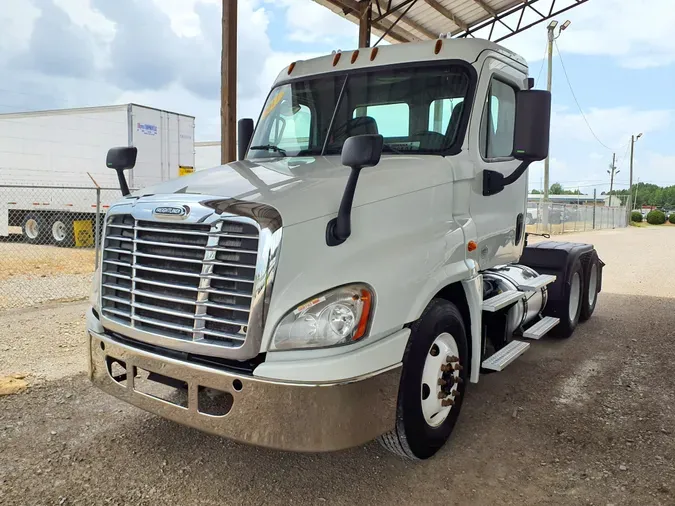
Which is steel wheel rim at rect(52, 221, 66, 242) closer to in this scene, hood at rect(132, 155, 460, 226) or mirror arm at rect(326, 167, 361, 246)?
hood at rect(132, 155, 460, 226)

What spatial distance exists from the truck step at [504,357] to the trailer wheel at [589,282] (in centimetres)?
302

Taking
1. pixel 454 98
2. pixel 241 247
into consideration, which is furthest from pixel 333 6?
pixel 241 247

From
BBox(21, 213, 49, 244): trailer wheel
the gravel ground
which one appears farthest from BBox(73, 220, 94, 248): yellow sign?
BBox(21, 213, 49, 244): trailer wheel

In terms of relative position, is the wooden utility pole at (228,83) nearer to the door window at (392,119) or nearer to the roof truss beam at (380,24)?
the roof truss beam at (380,24)

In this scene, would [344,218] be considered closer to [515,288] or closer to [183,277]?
[183,277]

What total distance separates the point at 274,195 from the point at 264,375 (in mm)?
896

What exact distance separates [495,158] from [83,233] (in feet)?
51.9

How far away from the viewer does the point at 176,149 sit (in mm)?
17938

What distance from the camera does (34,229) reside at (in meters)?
18.4

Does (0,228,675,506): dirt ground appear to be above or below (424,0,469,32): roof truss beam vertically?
below

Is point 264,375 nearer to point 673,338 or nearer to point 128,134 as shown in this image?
point 673,338

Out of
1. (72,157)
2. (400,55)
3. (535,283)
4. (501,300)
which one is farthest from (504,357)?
(72,157)

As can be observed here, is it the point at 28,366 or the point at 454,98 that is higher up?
the point at 454,98

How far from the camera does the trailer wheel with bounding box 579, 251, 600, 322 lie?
7062 millimetres
